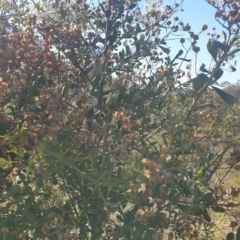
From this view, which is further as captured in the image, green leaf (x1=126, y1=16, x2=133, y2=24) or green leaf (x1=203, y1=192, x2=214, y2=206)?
green leaf (x1=126, y1=16, x2=133, y2=24)

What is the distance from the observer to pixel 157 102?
1594 mm

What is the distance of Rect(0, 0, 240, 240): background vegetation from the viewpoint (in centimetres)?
133

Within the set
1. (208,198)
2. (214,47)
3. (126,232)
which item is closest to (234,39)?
(214,47)

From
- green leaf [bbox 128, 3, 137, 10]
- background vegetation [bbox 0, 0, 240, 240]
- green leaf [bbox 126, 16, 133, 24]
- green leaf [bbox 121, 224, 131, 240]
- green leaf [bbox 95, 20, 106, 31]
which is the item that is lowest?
green leaf [bbox 121, 224, 131, 240]

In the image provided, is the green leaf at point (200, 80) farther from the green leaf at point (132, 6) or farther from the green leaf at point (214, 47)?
the green leaf at point (132, 6)

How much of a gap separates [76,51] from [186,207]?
30.6 inches

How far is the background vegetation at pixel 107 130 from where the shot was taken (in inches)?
52.3

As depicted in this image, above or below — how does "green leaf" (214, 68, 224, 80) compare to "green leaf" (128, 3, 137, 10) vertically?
below

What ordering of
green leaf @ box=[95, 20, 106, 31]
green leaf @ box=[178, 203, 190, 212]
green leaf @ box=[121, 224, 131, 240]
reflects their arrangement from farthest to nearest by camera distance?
green leaf @ box=[95, 20, 106, 31]
green leaf @ box=[178, 203, 190, 212]
green leaf @ box=[121, 224, 131, 240]

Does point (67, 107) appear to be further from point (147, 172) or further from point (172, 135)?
point (147, 172)

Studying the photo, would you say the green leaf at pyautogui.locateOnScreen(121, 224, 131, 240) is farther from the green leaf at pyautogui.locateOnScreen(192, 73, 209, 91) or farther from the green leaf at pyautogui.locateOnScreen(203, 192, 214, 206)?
the green leaf at pyautogui.locateOnScreen(192, 73, 209, 91)

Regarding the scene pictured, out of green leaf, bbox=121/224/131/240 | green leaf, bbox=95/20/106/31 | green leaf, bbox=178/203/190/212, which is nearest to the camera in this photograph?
green leaf, bbox=121/224/131/240

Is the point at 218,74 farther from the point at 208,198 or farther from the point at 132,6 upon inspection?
the point at 132,6

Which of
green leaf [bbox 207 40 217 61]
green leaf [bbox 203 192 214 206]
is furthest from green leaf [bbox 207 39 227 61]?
green leaf [bbox 203 192 214 206]
